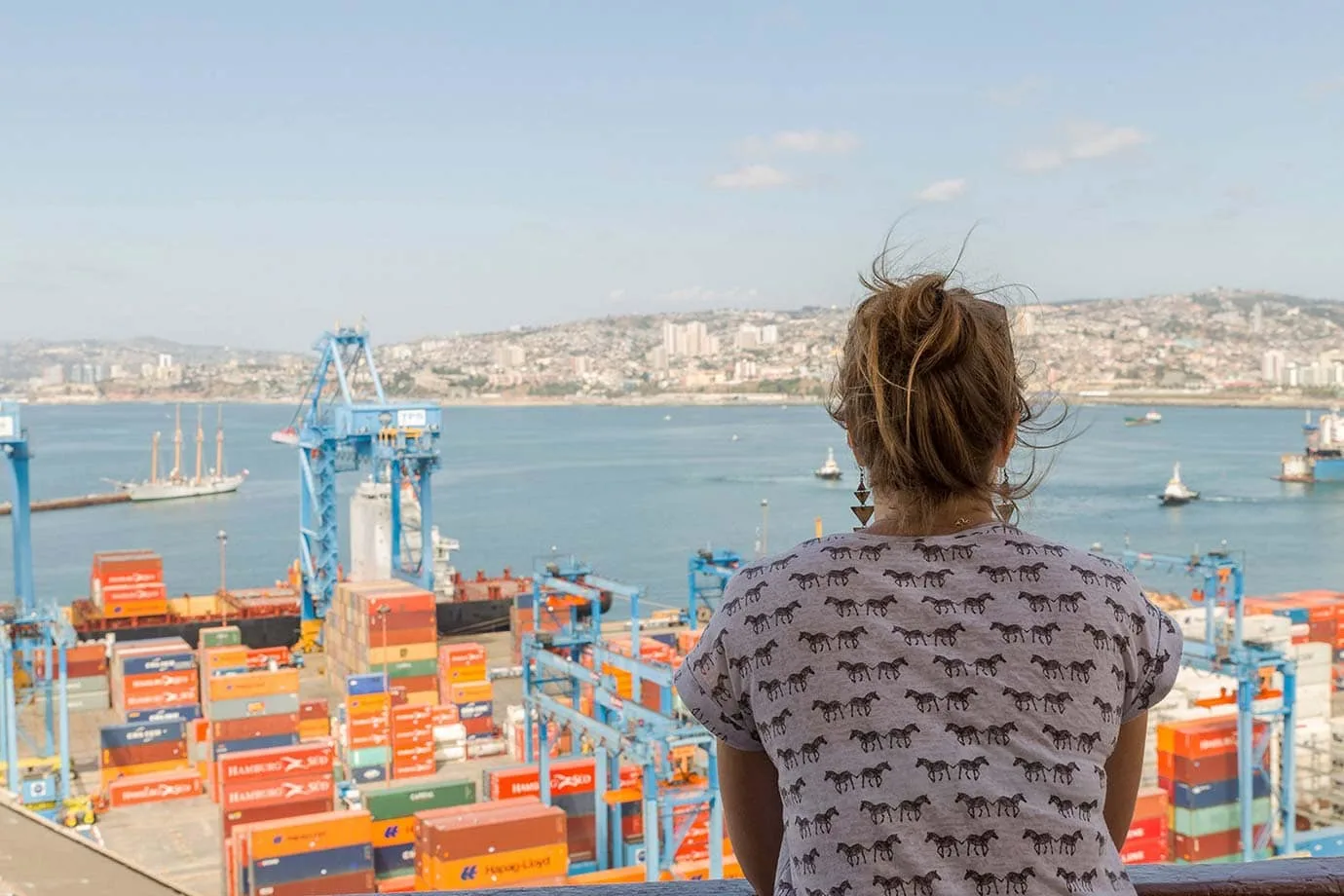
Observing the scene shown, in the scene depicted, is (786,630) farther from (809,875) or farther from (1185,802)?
(1185,802)

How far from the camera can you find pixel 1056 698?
69 cm

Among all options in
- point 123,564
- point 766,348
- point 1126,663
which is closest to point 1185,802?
point 1126,663

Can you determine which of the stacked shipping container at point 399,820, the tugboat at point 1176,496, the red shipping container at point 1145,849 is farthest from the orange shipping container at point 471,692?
the tugboat at point 1176,496

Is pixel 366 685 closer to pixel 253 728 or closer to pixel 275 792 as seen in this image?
pixel 253 728

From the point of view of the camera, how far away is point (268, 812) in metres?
9.37

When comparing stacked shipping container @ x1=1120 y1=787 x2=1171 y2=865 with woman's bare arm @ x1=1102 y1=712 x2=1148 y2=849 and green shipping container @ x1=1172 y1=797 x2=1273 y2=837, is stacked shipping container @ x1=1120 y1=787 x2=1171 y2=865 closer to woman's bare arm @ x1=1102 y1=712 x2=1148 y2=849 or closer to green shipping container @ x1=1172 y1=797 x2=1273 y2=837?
green shipping container @ x1=1172 y1=797 x2=1273 y2=837

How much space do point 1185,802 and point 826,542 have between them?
931 cm

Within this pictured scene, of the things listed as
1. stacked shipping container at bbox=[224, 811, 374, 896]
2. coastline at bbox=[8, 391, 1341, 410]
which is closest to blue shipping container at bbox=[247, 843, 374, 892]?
stacked shipping container at bbox=[224, 811, 374, 896]

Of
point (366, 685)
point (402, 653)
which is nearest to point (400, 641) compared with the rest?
point (402, 653)

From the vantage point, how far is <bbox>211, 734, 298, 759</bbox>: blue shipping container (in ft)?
39.6

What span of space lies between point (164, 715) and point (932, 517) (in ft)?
45.1

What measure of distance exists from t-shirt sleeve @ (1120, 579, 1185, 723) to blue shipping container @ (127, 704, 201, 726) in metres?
13.3

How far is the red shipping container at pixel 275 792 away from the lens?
30.6ft

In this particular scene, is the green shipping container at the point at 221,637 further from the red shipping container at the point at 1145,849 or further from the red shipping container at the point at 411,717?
Answer: the red shipping container at the point at 1145,849
